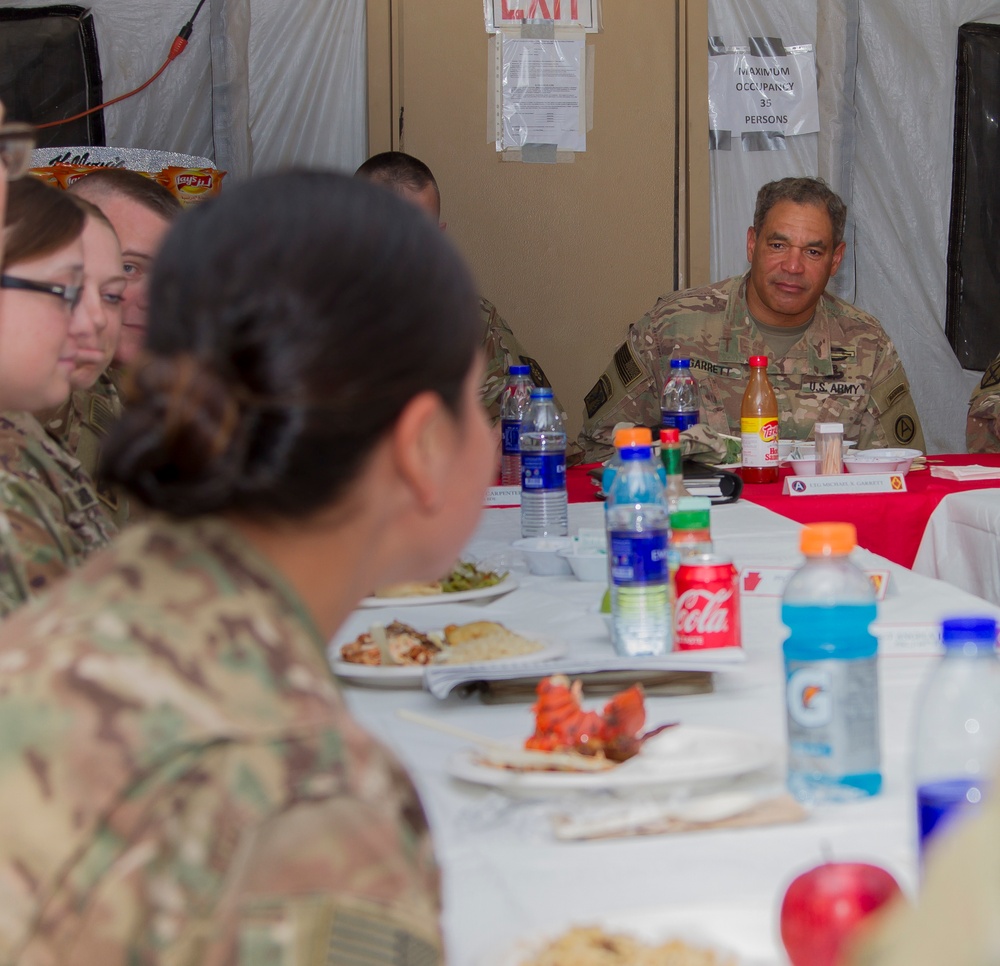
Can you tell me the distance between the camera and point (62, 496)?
4.83 feet

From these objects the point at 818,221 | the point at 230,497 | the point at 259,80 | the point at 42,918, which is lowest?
the point at 42,918

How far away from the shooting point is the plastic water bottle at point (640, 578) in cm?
132

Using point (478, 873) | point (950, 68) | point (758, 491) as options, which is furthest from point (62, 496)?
point (950, 68)

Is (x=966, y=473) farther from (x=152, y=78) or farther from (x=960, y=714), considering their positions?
(x=152, y=78)

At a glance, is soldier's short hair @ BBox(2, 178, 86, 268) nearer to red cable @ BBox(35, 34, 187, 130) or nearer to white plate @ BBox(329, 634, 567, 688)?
white plate @ BBox(329, 634, 567, 688)

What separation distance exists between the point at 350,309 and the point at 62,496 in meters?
0.97

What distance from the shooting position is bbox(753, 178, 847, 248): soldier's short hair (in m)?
3.78

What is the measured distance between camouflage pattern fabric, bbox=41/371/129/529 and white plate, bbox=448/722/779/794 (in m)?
1.25

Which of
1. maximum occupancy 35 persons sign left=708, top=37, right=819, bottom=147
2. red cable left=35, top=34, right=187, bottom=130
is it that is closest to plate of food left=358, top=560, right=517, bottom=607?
red cable left=35, top=34, right=187, bottom=130

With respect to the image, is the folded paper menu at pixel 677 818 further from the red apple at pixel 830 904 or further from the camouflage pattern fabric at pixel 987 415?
the camouflage pattern fabric at pixel 987 415

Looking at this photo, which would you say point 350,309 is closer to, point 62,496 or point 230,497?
point 230,497

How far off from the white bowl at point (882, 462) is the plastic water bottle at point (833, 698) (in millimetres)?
1919

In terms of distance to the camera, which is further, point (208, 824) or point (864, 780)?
point (864, 780)

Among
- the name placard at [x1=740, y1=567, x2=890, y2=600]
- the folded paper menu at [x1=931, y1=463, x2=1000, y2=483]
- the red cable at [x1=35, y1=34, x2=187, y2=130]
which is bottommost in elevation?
the folded paper menu at [x1=931, y1=463, x2=1000, y2=483]
